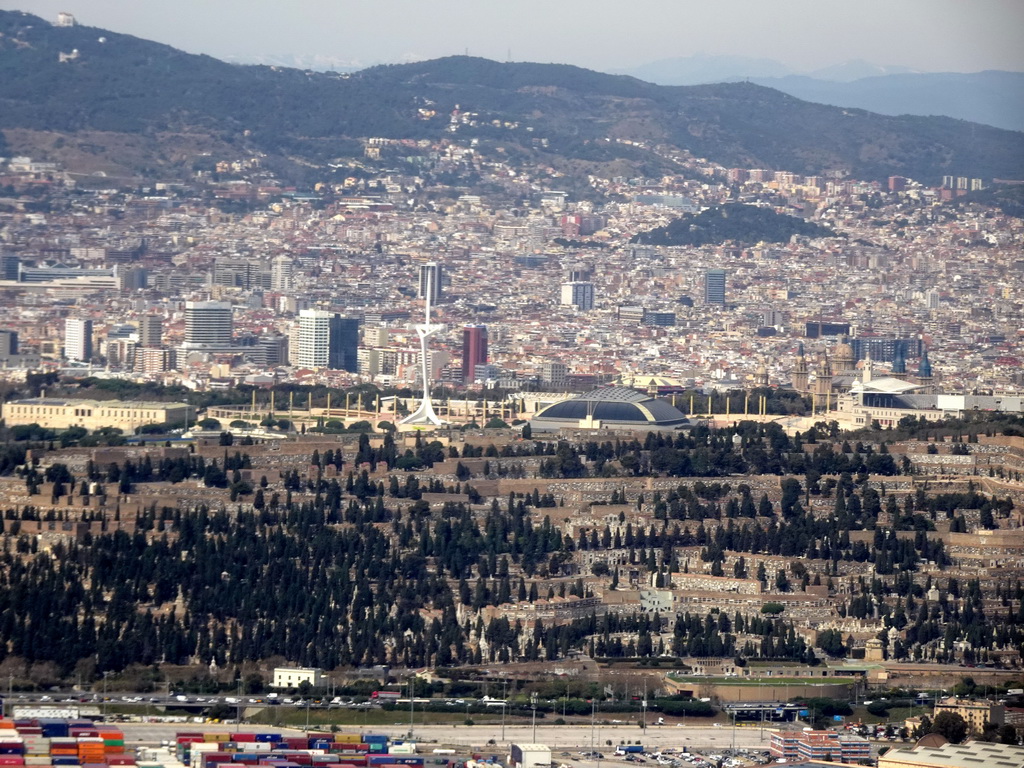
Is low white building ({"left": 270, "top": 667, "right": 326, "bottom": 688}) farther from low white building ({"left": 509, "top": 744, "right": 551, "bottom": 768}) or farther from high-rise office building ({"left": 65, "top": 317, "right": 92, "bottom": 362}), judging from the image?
high-rise office building ({"left": 65, "top": 317, "right": 92, "bottom": 362})

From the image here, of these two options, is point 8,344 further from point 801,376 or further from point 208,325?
point 801,376

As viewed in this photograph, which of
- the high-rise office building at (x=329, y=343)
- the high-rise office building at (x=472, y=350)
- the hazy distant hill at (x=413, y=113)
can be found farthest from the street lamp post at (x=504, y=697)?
the hazy distant hill at (x=413, y=113)

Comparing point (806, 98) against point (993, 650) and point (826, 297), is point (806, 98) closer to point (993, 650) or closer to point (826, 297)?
point (826, 297)

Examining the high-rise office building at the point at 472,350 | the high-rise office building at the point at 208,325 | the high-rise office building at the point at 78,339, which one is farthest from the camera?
the high-rise office building at the point at 208,325

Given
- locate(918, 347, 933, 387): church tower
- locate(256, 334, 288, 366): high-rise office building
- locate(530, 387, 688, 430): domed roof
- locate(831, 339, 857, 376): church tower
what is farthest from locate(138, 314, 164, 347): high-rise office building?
locate(530, 387, 688, 430): domed roof

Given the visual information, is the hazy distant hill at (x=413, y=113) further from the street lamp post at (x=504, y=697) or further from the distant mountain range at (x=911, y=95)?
the street lamp post at (x=504, y=697)

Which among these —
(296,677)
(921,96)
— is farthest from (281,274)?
(296,677)

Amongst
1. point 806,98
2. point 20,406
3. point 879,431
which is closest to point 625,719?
point 879,431
